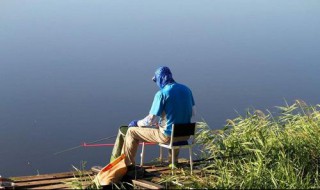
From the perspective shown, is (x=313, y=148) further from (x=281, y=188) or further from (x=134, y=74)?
(x=134, y=74)

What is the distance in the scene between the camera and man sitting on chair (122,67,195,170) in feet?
20.2

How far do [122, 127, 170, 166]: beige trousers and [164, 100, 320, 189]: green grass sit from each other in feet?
1.81

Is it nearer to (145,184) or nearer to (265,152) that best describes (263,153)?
(265,152)

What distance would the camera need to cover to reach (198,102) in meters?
13.8

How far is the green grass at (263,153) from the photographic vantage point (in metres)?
5.44

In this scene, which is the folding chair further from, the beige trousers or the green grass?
the green grass

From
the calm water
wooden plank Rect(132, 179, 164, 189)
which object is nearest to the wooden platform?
wooden plank Rect(132, 179, 164, 189)

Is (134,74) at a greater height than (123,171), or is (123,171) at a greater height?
(134,74)

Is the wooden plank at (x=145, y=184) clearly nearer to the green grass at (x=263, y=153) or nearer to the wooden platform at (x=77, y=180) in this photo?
the wooden platform at (x=77, y=180)

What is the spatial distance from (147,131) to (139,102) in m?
7.40

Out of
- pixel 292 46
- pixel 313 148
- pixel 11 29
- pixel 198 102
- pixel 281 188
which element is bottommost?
pixel 281 188

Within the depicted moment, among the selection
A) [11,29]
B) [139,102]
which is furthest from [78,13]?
[139,102]

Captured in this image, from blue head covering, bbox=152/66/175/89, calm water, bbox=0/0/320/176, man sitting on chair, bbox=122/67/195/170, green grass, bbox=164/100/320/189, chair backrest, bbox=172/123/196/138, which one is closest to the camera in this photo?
green grass, bbox=164/100/320/189

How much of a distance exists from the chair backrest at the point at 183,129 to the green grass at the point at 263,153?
0.38 meters
